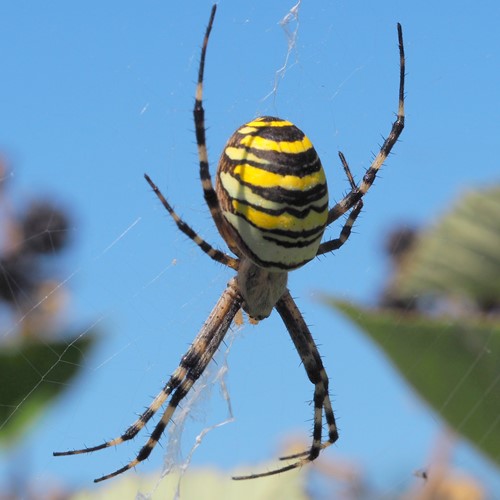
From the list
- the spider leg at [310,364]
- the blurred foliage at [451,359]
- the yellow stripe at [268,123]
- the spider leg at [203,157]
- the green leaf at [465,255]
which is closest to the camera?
the blurred foliage at [451,359]

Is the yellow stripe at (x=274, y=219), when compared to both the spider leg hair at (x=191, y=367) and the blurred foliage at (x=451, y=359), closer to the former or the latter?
the blurred foliage at (x=451, y=359)

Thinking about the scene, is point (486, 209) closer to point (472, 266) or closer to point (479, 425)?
point (472, 266)

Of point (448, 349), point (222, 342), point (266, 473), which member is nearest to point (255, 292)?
point (222, 342)

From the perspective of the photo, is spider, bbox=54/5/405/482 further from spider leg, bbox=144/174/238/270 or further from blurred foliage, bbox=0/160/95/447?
blurred foliage, bbox=0/160/95/447

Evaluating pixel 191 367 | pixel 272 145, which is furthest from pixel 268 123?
pixel 191 367

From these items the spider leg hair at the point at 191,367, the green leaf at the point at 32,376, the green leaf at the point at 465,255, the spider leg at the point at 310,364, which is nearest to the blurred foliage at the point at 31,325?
the green leaf at the point at 32,376

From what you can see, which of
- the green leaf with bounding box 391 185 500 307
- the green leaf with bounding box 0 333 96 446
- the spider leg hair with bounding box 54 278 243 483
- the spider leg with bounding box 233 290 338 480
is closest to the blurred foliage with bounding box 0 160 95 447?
the green leaf with bounding box 0 333 96 446
